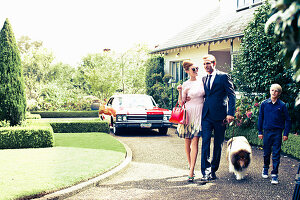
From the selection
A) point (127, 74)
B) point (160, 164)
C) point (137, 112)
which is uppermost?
point (127, 74)

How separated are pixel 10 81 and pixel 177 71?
13628 millimetres

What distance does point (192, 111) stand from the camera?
6090 mm

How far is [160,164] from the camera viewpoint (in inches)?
301

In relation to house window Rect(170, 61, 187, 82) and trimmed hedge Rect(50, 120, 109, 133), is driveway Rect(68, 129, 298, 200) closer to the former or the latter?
trimmed hedge Rect(50, 120, 109, 133)

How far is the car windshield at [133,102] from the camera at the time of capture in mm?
14406

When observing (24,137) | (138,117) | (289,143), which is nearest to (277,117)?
(289,143)

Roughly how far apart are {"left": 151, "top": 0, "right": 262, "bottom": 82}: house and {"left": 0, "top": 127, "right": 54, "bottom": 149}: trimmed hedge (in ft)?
28.5

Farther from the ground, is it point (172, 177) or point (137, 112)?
point (137, 112)

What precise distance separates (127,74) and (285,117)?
92.9 feet

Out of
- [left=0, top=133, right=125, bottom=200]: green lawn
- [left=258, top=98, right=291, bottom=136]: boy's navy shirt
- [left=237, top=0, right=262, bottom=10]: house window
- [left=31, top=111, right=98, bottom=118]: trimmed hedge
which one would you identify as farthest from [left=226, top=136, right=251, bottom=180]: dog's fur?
[left=31, top=111, right=98, bottom=118]: trimmed hedge

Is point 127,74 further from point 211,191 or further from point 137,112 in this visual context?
point 211,191

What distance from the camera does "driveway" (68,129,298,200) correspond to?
17.0ft

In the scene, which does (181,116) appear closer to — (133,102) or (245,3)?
(133,102)

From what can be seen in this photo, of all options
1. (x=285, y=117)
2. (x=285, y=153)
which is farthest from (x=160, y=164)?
(x=285, y=153)
